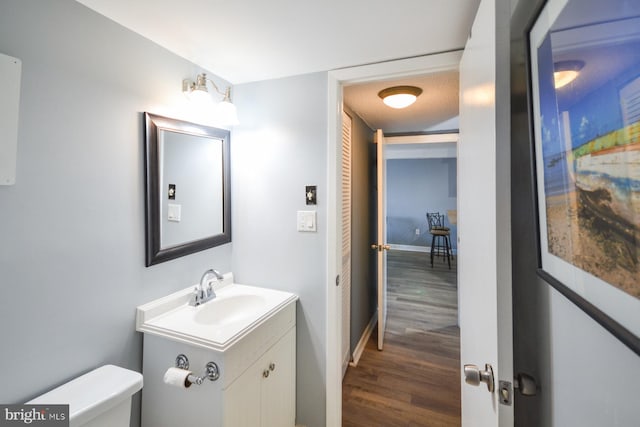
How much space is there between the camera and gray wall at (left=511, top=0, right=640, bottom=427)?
1.51 feet

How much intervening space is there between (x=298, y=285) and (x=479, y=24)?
58.3 inches

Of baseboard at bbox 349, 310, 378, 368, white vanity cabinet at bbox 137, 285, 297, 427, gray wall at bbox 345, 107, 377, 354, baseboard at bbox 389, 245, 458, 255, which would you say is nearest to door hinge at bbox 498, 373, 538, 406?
white vanity cabinet at bbox 137, 285, 297, 427

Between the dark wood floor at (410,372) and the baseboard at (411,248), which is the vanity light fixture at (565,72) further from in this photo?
the baseboard at (411,248)

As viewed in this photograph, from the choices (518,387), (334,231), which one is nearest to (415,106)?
(334,231)

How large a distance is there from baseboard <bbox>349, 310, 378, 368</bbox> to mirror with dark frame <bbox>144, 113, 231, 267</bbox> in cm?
158

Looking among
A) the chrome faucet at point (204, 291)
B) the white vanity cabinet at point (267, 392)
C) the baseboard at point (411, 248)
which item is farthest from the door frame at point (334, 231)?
the baseboard at point (411, 248)

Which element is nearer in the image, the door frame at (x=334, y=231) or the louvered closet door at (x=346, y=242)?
the door frame at (x=334, y=231)

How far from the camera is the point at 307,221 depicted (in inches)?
65.0

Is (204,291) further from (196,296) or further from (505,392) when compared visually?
(505,392)

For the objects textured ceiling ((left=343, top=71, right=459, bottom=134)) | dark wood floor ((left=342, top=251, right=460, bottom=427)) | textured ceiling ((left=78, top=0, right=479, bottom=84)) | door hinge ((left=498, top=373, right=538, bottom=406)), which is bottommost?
dark wood floor ((left=342, top=251, right=460, bottom=427))

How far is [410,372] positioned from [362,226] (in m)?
1.35

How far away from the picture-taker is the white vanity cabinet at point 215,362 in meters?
1.12

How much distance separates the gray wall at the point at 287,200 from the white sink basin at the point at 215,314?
0.12 meters

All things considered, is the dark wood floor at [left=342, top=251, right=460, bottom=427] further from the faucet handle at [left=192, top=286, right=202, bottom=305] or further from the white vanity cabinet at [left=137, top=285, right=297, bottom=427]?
the faucet handle at [left=192, top=286, right=202, bottom=305]
